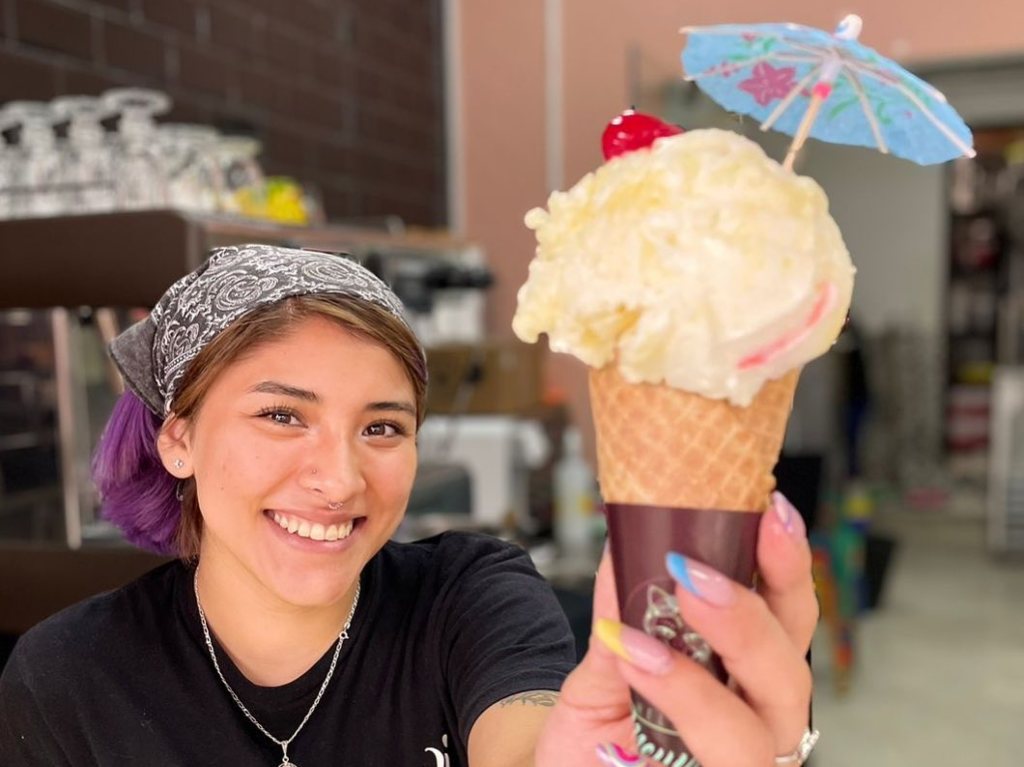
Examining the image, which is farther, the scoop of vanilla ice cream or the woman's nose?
the woman's nose

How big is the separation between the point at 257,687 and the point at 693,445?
77 cm

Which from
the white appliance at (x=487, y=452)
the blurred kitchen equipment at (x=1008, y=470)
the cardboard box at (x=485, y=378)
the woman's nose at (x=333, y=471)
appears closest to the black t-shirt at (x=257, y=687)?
the woman's nose at (x=333, y=471)

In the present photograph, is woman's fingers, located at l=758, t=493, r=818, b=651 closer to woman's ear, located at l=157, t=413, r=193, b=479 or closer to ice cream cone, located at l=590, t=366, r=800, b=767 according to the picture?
ice cream cone, located at l=590, t=366, r=800, b=767

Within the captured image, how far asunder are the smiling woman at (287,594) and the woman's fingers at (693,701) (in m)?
0.38

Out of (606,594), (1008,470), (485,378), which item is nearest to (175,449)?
(606,594)

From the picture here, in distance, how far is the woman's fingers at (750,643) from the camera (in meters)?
0.64

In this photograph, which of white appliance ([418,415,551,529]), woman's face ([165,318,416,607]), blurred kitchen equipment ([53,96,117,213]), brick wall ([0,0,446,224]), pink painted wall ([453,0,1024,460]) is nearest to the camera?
woman's face ([165,318,416,607])

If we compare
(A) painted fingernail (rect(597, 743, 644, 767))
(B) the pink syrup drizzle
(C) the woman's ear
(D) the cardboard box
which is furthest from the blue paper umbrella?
(D) the cardboard box

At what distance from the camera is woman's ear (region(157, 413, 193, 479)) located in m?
1.26

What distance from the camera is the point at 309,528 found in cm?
111

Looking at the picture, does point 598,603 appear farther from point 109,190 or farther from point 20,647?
point 109,190

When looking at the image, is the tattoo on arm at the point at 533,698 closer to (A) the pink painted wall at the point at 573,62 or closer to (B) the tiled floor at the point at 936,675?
(B) the tiled floor at the point at 936,675

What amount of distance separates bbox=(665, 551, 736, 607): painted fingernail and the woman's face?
54 centimetres

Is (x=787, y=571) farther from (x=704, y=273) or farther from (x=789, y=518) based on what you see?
(x=704, y=273)
